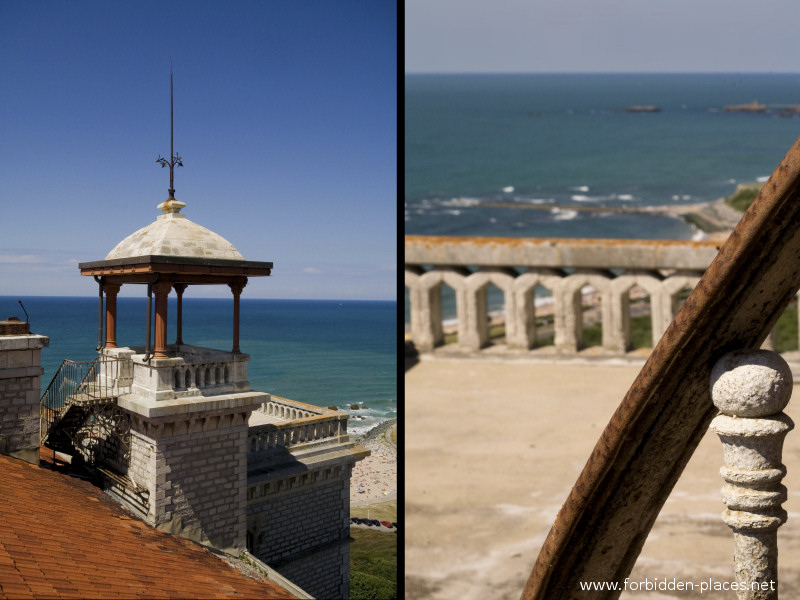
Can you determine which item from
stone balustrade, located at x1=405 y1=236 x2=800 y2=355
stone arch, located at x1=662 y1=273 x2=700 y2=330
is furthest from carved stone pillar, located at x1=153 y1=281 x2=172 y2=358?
stone arch, located at x1=662 y1=273 x2=700 y2=330

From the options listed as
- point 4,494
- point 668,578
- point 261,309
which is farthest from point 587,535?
point 261,309

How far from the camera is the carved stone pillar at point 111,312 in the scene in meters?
9.99

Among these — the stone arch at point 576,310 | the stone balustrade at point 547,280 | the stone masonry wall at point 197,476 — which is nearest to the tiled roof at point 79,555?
the stone masonry wall at point 197,476

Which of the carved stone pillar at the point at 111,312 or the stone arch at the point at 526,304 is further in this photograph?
the stone arch at the point at 526,304

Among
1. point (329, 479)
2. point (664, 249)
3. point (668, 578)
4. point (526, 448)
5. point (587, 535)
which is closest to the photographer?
point (587, 535)

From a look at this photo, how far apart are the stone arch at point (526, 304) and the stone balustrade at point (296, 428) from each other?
322 cm

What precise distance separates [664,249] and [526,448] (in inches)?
132

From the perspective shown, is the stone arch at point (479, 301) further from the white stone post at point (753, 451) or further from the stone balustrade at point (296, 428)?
the white stone post at point (753, 451)

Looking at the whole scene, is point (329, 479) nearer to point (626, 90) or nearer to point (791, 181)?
point (791, 181)

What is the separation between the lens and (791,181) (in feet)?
6.78

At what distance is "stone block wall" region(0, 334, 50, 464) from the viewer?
8.13 m

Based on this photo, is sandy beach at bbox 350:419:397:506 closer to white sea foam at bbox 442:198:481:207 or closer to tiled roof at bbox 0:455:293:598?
tiled roof at bbox 0:455:293:598

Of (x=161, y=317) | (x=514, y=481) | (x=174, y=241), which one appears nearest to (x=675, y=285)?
(x=514, y=481)

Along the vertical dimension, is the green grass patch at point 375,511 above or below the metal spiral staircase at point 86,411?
below
